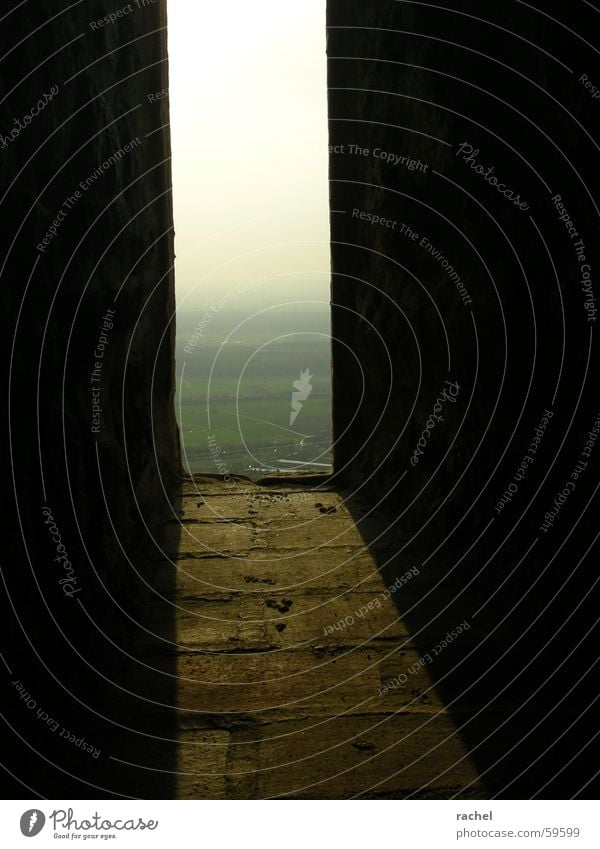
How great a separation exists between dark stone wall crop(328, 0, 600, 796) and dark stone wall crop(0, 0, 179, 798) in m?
1.53

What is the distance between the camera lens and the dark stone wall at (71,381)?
241cm

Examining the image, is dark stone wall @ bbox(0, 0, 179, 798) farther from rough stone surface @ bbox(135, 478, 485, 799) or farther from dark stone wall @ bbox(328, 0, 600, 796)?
dark stone wall @ bbox(328, 0, 600, 796)

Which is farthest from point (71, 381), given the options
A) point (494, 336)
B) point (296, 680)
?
point (494, 336)

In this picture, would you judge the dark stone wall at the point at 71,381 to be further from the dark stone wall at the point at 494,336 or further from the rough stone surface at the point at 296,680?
the dark stone wall at the point at 494,336

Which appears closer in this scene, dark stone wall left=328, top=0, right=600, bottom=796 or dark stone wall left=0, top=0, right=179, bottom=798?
dark stone wall left=0, top=0, right=179, bottom=798

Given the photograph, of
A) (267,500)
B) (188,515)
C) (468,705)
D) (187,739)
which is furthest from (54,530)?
(267,500)

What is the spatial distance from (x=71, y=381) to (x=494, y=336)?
7.47 feet

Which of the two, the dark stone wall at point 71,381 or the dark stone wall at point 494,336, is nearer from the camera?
the dark stone wall at point 71,381

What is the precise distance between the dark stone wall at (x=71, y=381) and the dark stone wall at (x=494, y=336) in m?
1.53

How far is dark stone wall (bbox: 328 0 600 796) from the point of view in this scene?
2727mm

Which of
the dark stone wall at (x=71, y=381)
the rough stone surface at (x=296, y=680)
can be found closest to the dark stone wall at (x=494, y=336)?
the rough stone surface at (x=296, y=680)

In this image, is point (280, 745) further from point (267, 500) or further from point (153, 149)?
point (153, 149)

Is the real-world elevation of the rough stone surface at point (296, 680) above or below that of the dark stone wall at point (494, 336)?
below

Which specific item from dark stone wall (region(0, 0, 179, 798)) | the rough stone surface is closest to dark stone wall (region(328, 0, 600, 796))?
the rough stone surface
